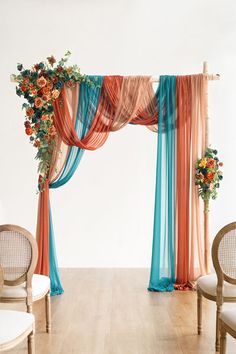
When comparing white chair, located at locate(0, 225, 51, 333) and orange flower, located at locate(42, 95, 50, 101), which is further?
orange flower, located at locate(42, 95, 50, 101)

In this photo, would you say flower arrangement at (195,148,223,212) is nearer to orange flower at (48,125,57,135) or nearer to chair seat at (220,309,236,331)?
orange flower at (48,125,57,135)

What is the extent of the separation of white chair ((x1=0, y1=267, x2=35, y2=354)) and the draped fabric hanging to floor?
2.30 metres

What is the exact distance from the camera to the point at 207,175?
5406 mm

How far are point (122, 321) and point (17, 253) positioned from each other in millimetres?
1281

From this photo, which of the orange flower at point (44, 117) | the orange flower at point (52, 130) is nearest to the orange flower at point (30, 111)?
the orange flower at point (44, 117)

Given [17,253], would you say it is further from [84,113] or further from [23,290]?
[84,113]

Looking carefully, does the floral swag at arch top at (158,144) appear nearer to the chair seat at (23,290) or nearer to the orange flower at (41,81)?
the orange flower at (41,81)

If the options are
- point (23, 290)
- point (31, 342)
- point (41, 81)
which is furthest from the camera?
point (41, 81)

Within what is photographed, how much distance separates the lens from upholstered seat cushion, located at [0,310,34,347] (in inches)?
110

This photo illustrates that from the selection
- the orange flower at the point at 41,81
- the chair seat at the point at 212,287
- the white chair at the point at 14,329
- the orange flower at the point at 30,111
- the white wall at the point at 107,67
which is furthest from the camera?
the white wall at the point at 107,67

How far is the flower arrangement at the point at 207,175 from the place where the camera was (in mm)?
5426

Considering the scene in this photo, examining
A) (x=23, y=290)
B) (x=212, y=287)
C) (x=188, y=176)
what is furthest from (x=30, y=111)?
(x=212, y=287)

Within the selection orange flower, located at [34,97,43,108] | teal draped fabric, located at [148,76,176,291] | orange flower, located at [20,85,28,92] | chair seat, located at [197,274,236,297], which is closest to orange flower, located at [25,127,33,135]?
orange flower, located at [34,97,43,108]

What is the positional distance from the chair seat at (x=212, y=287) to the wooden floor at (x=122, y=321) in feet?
1.32
